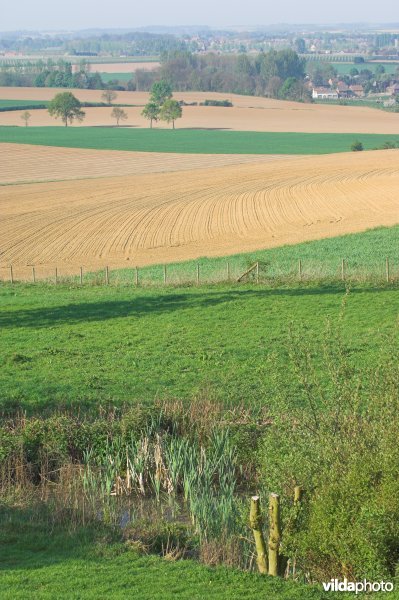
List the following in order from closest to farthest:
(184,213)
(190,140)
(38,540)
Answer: (38,540) → (184,213) → (190,140)

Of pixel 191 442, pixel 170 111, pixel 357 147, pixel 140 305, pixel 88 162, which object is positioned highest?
pixel 191 442

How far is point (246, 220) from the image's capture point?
6169cm

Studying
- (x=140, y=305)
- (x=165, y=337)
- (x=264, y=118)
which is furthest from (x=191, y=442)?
(x=264, y=118)

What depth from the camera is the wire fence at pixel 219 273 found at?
3865 centimetres

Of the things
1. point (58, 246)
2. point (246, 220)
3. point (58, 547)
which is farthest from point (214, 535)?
point (246, 220)

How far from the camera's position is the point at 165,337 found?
30.6 meters

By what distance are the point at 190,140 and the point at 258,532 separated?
375ft

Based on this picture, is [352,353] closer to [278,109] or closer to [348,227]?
[348,227]

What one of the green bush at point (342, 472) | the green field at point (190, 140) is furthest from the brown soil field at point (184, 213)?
the green bush at point (342, 472)

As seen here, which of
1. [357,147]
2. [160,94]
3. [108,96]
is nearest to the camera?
[357,147]

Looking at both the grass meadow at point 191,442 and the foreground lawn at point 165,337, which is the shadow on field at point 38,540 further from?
the foreground lawn at point 165,337

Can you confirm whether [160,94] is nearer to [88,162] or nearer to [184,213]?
[88,162]

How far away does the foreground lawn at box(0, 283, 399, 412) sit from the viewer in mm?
25250

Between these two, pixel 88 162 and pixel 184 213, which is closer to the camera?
pixel 184 213
